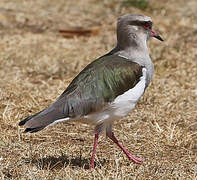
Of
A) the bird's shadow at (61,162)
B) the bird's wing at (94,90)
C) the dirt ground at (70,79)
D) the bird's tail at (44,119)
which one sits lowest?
the dirt ground at (70,79)

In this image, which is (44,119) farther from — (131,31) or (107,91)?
(131,31)

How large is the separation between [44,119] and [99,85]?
2.01 ft

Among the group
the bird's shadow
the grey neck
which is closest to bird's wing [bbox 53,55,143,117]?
the grey neck

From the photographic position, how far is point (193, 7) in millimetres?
11758

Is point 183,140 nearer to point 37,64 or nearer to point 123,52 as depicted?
point 123,52

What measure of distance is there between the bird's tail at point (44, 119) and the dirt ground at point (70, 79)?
390 mm

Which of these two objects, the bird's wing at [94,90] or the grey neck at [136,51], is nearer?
the bird's wing at [94,90]

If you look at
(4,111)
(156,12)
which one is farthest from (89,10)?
(4,111)

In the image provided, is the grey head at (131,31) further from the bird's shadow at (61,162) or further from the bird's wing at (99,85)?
the bird's shadow at (61,162)

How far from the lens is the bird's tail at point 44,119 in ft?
14.2

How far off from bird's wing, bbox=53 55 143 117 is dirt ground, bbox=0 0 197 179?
1.79ft

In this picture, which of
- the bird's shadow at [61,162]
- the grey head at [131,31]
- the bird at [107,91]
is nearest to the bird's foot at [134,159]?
the bird at [107,91]

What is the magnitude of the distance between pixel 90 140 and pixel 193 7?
6.80 m

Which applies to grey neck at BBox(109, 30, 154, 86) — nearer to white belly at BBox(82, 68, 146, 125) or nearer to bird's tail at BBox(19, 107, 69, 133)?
white belly at BBox(82, 68, 146, 125)
